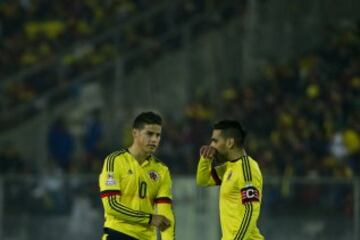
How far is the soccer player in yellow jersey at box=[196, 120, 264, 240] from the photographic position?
933 centimetres

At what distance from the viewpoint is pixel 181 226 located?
17781mm

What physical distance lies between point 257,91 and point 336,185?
18.7 feet

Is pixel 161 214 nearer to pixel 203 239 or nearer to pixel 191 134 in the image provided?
pixel 203 239

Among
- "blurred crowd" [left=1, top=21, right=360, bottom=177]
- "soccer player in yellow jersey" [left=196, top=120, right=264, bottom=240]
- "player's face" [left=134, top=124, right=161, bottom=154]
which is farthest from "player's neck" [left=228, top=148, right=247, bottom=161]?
"blurred crowd" [left=1, top=21, right=360, bottom=177]

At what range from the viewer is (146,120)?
9.39m

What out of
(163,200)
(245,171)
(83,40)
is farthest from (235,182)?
(83,40)

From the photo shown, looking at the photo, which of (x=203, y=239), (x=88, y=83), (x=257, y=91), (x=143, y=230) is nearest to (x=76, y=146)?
(x=88, y=83)

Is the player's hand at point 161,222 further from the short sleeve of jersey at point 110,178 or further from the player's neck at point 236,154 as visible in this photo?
the player's neck at point 236,154

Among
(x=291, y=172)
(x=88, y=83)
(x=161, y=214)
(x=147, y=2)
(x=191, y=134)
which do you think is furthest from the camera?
(x=147, y=2)

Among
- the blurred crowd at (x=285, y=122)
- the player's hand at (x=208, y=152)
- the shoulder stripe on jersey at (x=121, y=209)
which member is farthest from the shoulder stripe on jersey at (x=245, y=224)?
the blurred crowd at (x=285, y=122)

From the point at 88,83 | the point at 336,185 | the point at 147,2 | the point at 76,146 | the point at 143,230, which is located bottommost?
the point at 143,230

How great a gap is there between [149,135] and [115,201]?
0.58m

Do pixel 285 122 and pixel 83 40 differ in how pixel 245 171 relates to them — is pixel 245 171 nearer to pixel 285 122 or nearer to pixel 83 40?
pixel 285 122

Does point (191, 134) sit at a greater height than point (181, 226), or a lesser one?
greater
